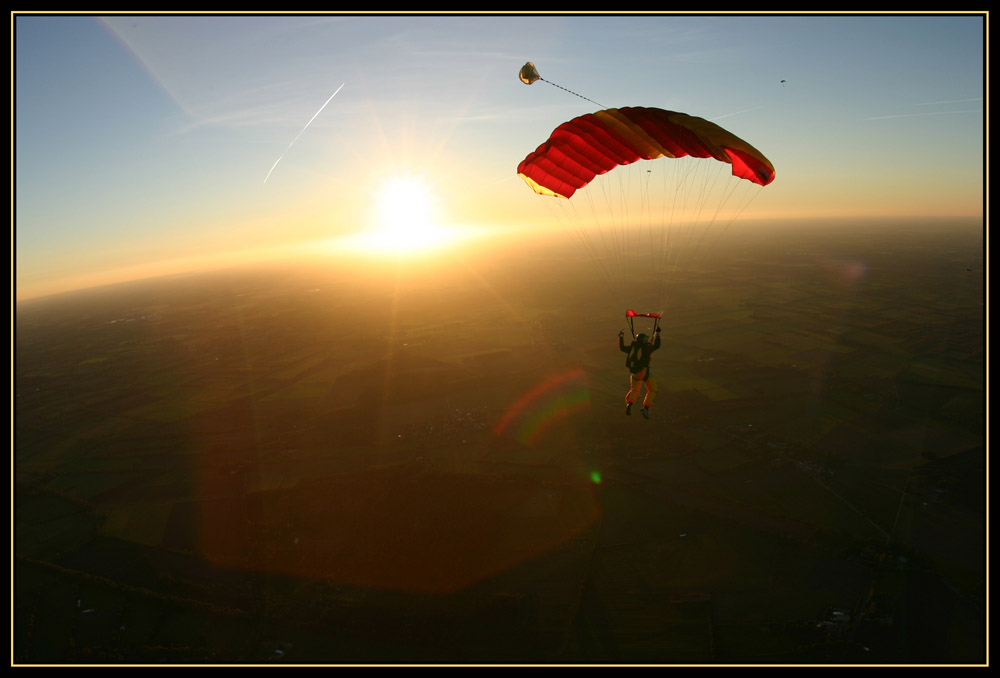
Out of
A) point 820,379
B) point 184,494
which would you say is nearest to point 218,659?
point 184,494

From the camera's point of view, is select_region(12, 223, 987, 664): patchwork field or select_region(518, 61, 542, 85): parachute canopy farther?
select_region(12, 223, 987, 664): patchwork field

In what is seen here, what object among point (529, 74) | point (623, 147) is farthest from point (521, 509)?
point (529, 74)

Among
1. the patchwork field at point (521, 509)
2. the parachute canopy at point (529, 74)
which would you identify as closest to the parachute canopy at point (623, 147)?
the parachute canopy at point (529, 74)

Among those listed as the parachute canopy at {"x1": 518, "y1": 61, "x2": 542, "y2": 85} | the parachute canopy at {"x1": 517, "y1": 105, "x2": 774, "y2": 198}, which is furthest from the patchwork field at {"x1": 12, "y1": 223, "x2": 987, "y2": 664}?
the parachute canopy at {"x1": 518, "y1": 61, "x2": 542, "y2": 85}

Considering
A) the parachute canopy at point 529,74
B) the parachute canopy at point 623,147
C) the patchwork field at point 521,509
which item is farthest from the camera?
the patchwork field at point 521,509

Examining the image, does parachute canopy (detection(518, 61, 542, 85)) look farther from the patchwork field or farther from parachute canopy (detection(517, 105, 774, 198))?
the patchwork field

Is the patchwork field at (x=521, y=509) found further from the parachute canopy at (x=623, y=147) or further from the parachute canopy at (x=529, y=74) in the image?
the parachute canopy at (x=529, y=74)

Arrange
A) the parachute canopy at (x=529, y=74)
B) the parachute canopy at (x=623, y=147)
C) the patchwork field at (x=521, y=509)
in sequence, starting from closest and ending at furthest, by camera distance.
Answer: the parachute canopy at (x=529, y=74), the parachute canopy at (x=623, y=147), the patchwork field at (x=521, y=509)

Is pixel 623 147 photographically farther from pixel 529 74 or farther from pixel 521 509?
pixel 521 509
